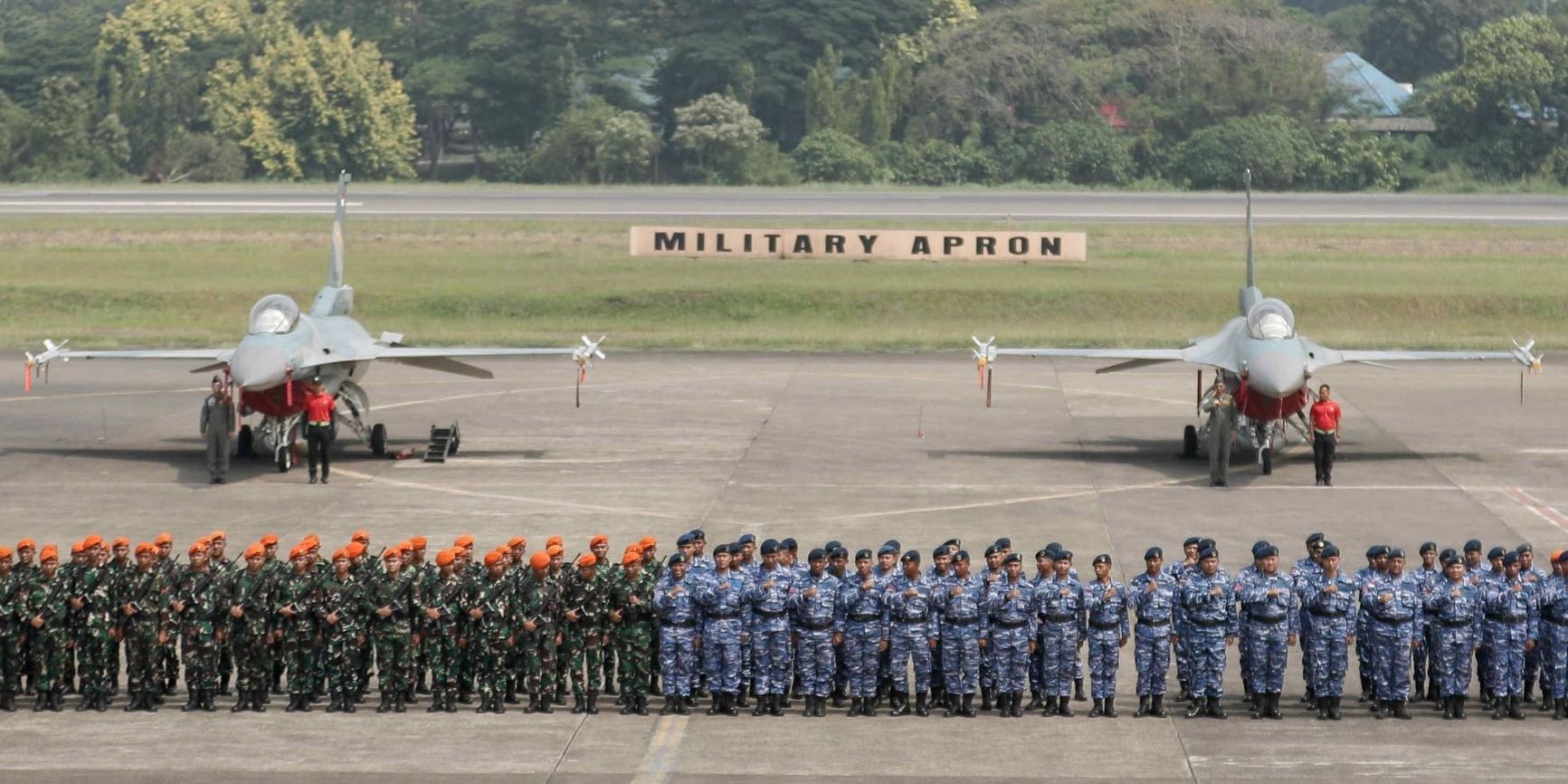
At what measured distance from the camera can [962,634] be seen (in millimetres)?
16703

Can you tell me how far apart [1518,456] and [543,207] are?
50313 millimetres

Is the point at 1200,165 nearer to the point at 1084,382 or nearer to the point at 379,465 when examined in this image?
the point at 1084,382

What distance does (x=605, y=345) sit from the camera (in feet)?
159

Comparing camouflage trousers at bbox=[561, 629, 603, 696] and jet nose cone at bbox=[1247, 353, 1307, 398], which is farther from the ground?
jet nose cone at bbox=[1247, 353, 1307, 398]

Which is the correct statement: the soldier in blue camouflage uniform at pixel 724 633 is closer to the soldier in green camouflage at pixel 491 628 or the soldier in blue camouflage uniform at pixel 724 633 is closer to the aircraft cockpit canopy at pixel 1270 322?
the soldier in green camouflage at pixel 491 628

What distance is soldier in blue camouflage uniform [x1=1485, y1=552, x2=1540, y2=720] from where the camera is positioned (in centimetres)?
1664

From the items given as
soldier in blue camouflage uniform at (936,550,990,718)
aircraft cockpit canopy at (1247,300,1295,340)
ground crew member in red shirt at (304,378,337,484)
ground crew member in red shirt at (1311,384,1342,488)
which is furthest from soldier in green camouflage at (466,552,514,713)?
aircraft cockpit canopy at (1247,300,1295,340)

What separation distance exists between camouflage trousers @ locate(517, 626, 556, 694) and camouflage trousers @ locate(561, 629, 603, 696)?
0.16 m

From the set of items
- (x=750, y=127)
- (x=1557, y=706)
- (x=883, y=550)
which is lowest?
(x=1557, y=706)

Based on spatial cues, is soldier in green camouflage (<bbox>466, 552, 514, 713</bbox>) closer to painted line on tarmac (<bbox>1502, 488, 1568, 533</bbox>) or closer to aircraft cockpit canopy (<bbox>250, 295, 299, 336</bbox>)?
aircraft cockpit canopy (<bbox>250, 295, 299, 336</bbox>)

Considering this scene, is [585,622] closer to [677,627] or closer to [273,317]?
[677,627]

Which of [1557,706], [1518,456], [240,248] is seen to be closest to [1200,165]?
[240,248]

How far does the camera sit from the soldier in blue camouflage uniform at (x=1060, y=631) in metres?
16.7

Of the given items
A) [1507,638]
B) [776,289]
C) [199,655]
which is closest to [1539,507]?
[1507,638]
